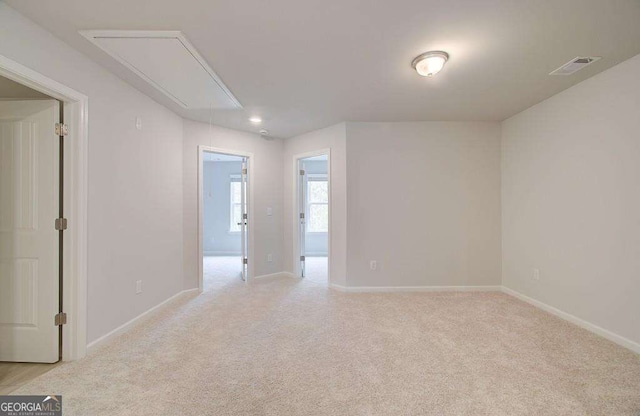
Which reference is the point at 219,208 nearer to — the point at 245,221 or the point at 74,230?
the point at 245,221

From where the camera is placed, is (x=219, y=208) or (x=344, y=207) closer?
(x=344, y=207)

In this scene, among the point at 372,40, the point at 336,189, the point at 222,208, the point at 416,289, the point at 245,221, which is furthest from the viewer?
the point at 222,208

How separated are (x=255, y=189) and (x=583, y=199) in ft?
13.6

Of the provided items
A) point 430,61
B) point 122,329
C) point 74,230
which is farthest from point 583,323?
point 74,230

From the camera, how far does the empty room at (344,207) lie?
6.06 ft

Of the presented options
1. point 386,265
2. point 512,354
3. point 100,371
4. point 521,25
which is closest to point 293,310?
Answer: point 386,265

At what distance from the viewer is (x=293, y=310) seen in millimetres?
3387

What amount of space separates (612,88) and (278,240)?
14.7ft

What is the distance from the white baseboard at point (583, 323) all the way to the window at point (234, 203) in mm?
6167

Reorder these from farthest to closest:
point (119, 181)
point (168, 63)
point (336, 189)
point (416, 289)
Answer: point (336, 189) < point (416, 289) < point (119, 181) < point (168, 63)

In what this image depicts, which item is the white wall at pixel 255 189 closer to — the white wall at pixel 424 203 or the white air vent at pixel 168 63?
the white air vent at pixel 168 63

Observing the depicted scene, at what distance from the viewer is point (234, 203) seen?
7.70 meters

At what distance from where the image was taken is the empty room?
1.85 metres

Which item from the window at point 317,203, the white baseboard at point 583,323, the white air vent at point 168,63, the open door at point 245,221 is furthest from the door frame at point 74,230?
the window at point 317,203
